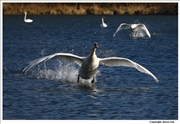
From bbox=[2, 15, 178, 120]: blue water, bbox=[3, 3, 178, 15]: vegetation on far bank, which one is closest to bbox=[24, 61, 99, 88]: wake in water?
bbox=[2, 15, 178, 120]: blue water

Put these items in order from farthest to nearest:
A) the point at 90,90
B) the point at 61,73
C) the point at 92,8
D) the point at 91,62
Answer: the point at 92,8
the point at 61,73
the point at 90,90
the point at 91,62

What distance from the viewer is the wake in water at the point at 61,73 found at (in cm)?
1681

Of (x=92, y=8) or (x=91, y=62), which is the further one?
(x=92, y=8)

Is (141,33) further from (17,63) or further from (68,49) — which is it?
(17,63)

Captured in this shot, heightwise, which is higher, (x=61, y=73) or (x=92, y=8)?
(x=92, y=8)

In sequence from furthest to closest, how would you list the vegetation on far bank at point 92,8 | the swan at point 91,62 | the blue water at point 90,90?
the vegetation on far bank at point 92,8 < the swan at point 91,62 < the blue water at point 90,90

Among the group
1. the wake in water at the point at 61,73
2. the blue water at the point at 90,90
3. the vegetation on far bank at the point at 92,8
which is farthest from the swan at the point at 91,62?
the vegetation on far bank at the point at 92,8

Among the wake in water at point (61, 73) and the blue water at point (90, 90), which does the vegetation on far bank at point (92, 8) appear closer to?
the blue water at point (90, 90)

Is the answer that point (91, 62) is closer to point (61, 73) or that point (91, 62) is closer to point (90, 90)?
point (90, 90)

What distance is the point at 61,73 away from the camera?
58.5 feet

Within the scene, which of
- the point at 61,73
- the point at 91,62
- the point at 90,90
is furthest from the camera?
the point at 61,73

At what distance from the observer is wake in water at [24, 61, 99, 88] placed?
1681cm

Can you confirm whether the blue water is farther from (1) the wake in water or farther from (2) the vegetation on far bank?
(2) the vegetation on far bank

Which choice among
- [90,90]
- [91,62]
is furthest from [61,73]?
[91,62]
